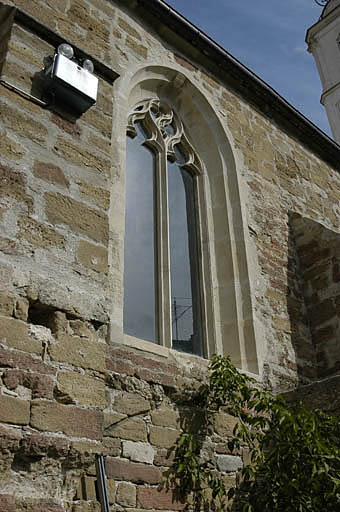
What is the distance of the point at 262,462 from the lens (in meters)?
3.54

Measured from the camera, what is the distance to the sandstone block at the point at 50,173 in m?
3.08

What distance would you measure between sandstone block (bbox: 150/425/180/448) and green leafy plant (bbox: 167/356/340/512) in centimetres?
4

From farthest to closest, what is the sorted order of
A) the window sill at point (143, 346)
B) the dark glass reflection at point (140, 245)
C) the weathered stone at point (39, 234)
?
the dark glass reflection at point (140, 245) < the window sill at point (143, 346) < the weathered stone at point (39, 234)

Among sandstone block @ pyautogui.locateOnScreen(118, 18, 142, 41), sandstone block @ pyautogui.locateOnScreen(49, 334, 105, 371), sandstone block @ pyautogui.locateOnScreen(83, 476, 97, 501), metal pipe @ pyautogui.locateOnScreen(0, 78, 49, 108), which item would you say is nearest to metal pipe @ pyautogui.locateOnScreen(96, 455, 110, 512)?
sandstone block @ pyautogui.locateOnScreen(83, 476, 97, 501)

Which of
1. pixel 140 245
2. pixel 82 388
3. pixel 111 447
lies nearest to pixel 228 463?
pixel 111 447

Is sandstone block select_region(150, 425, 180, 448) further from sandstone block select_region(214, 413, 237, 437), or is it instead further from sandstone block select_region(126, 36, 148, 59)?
sandstone block select_region(126, 36, 148, 59)

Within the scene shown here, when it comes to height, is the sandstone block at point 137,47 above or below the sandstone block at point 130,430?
above

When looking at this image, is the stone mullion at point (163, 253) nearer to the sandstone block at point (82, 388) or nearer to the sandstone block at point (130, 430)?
the sandstone block at point (130, 430)

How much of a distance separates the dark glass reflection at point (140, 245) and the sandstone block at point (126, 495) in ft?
3.94

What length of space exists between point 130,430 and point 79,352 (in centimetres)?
68

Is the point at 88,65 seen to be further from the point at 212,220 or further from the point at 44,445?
the point at 44,445

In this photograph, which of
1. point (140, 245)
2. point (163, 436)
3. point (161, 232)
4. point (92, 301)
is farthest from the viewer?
point (161, 232)

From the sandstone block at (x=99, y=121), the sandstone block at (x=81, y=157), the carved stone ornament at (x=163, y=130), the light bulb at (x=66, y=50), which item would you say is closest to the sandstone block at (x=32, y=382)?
the sandstone block at (x=81, y=157)

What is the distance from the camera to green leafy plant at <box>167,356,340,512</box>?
10.7ft
